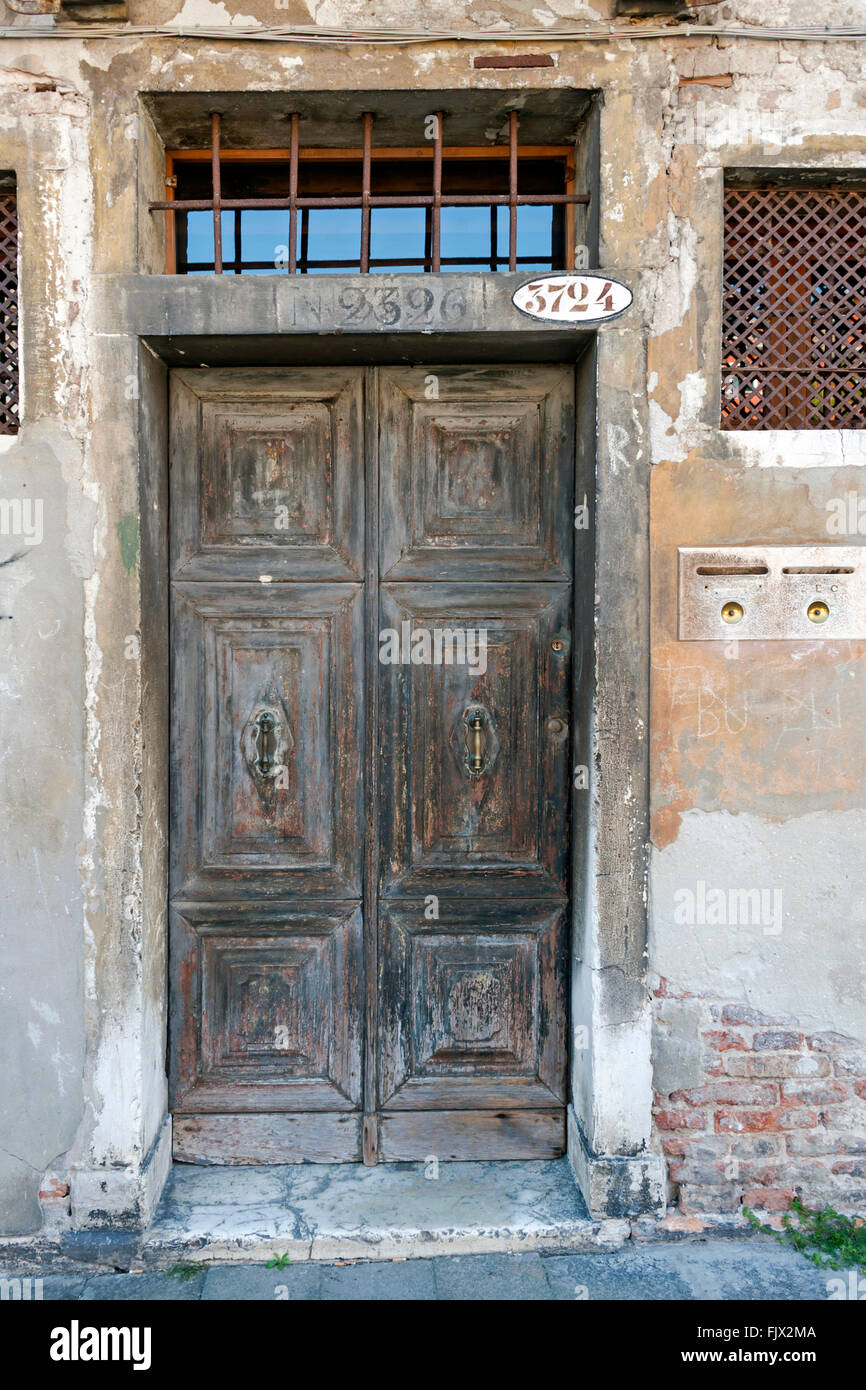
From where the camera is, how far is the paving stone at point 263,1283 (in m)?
2.63

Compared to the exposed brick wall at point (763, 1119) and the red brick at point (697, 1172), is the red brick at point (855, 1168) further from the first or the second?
the red brick at point (697, 1172)

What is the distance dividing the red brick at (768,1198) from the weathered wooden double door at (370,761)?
0.64 m

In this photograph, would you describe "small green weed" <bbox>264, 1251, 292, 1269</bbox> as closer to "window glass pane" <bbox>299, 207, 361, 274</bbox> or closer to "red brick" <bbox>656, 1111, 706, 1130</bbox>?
"red brick" <bbox>656, 1111, 706, 1130</bbox>

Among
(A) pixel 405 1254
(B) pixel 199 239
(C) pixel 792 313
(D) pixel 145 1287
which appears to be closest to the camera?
(D) pixel 145 1287

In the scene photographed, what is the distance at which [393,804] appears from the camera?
10.2 ft

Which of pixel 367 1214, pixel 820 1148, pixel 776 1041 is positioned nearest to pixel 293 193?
pixel 776 1041

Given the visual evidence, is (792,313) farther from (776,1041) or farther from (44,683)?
(44,683)

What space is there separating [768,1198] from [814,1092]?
1.24 feet

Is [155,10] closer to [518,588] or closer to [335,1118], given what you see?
[518,588]

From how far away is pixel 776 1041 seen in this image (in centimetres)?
287

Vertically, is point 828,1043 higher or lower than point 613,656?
lower

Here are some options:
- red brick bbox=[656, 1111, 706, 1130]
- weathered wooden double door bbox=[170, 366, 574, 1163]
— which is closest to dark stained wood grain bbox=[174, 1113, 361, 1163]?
weathered wooden double door bbox=[170, 366, 574, 1163]

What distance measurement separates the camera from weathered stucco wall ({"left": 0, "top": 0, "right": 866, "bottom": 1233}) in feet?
9.02

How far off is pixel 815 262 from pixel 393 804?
2.36 m
